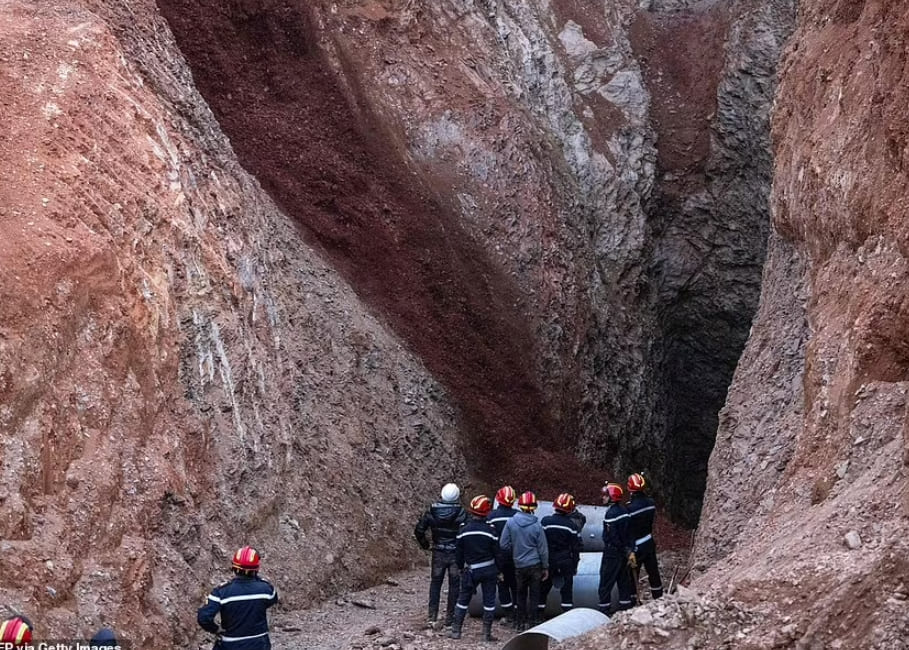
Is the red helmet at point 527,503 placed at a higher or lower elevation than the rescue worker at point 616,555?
higher

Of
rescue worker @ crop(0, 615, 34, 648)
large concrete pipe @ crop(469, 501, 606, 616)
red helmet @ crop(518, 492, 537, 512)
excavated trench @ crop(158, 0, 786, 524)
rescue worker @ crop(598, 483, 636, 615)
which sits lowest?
large concrete pipe @ crop(469, 501, 606, 616)

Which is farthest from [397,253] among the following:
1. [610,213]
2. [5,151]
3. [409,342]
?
[5,151]

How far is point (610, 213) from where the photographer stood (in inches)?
1021

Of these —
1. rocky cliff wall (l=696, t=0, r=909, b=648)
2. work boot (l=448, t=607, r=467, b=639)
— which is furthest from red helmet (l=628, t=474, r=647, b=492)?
work boot (l=448, t=607, r=467, b=639)

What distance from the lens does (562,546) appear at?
1462 centimetres

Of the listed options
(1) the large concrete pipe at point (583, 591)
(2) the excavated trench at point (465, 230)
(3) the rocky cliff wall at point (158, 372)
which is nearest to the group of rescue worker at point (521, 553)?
(1) the large concrete pipe at point (583, 591)

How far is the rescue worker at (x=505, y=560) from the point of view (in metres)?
14.3

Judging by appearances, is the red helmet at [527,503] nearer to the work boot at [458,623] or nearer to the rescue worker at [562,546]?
the rescue worker at [562,546]

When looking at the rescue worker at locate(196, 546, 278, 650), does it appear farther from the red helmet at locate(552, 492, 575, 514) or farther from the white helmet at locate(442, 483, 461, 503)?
the red helmet at locate(552, 492, 575, 514)

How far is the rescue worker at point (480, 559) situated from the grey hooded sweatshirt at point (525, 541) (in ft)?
0.67

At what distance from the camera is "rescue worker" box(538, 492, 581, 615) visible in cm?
1462

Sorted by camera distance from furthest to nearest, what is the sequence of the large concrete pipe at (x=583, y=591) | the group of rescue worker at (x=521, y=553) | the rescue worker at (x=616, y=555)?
the large concrete pipe at (x=583, y=591)
the rescue worker at (x=616, y=555)
the group of rescue worker at (x=521, y=553)

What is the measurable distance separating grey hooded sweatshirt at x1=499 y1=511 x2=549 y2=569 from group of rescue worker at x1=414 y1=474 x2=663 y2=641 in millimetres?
13

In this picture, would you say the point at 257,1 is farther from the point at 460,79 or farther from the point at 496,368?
the point at 496,368
